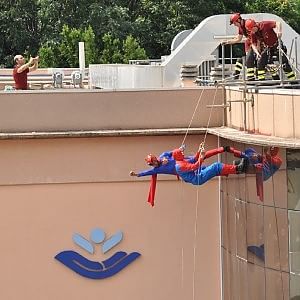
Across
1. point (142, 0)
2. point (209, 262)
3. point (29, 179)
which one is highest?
point (142, 0)

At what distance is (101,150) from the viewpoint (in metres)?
14.3

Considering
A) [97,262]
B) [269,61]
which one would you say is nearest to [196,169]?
[269,61]

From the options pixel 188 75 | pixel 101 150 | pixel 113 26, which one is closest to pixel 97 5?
pixel 113 26

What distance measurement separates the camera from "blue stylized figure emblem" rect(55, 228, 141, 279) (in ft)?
47.4

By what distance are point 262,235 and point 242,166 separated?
3.25ft

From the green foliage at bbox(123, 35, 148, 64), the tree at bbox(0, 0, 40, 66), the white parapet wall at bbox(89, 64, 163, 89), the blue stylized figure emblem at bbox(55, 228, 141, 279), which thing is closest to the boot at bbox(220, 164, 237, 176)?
the blue stylized figure emblem at bbox(55, 228, 141, 279)

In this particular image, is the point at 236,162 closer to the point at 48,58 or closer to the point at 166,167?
the point at 166,167

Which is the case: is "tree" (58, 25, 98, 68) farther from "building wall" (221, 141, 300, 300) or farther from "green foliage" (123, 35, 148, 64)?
"building wall" (221, 141, 300, 300)

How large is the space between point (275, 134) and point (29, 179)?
4125 mm

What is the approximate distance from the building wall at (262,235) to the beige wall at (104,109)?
0.97 meters

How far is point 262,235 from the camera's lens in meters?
12.8

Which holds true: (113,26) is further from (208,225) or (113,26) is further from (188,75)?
(208,225)

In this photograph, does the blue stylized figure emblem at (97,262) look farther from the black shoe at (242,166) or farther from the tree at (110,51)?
the tree at (110,51)

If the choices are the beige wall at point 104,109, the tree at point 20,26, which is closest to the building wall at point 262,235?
the beige wall at point 104,109
